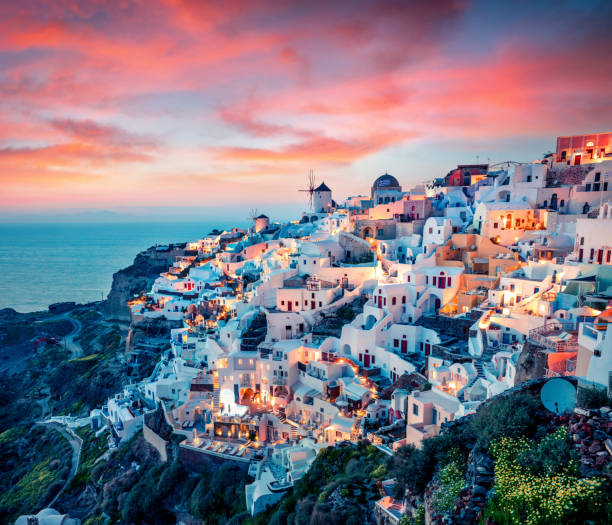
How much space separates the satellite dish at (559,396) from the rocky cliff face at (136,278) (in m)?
64.6

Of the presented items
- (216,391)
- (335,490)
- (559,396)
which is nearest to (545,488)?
(559,396)

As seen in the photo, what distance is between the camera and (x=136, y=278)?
69.2 meters

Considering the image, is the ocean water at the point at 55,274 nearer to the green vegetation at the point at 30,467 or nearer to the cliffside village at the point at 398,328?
the green vegetation at the point at 30,467

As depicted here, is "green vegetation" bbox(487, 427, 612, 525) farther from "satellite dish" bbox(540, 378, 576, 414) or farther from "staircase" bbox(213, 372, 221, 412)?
"staircase" bbox(213, 372, 221, 412)

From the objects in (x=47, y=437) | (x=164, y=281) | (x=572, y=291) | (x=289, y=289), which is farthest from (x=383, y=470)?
(x=164, y=281)

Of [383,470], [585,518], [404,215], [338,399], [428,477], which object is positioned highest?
[404,215]

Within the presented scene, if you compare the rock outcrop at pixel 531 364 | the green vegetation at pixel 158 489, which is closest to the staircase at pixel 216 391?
the green vegetation at pixel 158 489

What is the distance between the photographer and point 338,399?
22594 mm

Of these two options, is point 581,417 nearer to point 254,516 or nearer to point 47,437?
point 254,516

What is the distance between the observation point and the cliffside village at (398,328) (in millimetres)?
17781

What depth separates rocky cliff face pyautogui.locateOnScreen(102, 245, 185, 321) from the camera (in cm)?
6744

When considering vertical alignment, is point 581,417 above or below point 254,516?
above

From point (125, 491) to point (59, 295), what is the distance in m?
96.0

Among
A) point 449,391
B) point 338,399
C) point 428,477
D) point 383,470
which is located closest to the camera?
point 428,477
